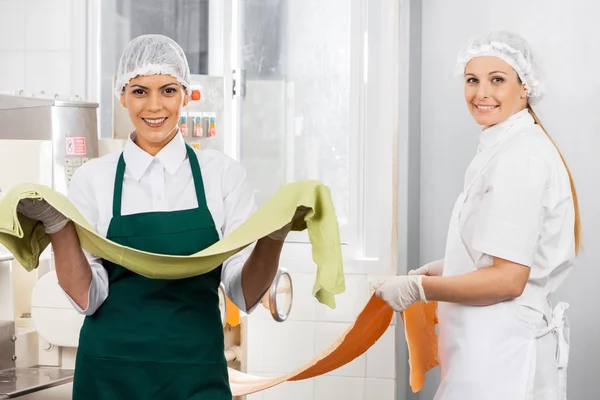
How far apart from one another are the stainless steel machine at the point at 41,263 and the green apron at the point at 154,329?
0.74 metres

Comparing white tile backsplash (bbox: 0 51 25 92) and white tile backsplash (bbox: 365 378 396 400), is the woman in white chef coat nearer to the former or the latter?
white tile backsplash (bbox: 365 378 396 400)

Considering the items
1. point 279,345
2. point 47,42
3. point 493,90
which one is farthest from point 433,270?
point 47,42

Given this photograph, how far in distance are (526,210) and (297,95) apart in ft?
6.84

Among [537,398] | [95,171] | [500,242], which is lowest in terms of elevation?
[537,398]

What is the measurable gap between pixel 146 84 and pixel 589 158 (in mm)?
1972

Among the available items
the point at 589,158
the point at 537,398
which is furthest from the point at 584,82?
the point at 537,398

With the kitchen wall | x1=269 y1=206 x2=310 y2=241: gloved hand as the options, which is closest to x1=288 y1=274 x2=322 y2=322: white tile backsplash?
the kitchen wall

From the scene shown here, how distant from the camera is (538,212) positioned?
214 cm

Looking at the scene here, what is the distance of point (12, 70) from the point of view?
420 centimetres

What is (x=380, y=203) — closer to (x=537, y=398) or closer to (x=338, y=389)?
(x=338, y=389)

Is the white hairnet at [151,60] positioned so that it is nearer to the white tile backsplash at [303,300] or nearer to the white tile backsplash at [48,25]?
the white tile backsplash at [303,300]

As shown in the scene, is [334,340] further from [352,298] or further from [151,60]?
[151,60]

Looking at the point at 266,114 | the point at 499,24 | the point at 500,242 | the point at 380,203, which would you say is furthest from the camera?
the point at 266,114

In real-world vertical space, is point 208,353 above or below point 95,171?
below
